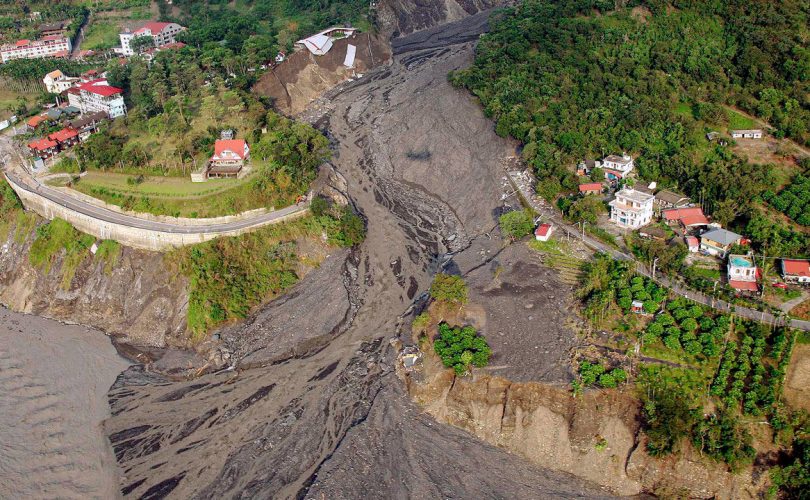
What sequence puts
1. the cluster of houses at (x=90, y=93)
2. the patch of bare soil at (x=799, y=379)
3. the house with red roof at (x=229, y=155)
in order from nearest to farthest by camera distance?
the patch of bare soil at (x=799, y=379)
the house with red roof at (x=229, y=155)
the cluster of houses at (x=90, y=93)

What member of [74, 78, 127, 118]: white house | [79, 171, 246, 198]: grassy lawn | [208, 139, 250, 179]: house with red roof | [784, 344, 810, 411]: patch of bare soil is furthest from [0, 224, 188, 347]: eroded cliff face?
[784, 344, 810, 411]: patch of bare soil

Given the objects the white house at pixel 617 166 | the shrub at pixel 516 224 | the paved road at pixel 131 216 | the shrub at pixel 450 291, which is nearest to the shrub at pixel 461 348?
the shrub at pixel 450 291

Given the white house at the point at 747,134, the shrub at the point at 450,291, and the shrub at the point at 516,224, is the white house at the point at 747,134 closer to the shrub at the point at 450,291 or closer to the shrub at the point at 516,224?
the shrub at the point at 516,224

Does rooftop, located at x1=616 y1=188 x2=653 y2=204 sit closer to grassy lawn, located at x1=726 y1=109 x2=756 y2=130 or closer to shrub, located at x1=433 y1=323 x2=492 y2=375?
grassy lawn, located at x1=726 y1=109 x2=756 y2=130

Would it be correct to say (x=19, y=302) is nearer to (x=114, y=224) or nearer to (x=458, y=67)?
(x=114, y=224)

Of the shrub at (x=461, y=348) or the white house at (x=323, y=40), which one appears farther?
the white house at (x=323, y=40)

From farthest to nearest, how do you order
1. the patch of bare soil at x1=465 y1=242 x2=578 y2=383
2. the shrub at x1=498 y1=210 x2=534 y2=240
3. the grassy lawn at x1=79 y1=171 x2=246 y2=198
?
the grassy lawn at x1=79 y1=171 x2=246 y2=198, the shrub at x1=498 y1=210 x2=534 y2=240, the patch of bare soil at x1=465 y1=242 x2=578 y2=383

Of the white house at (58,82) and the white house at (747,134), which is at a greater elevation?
the white house at (58,82)
